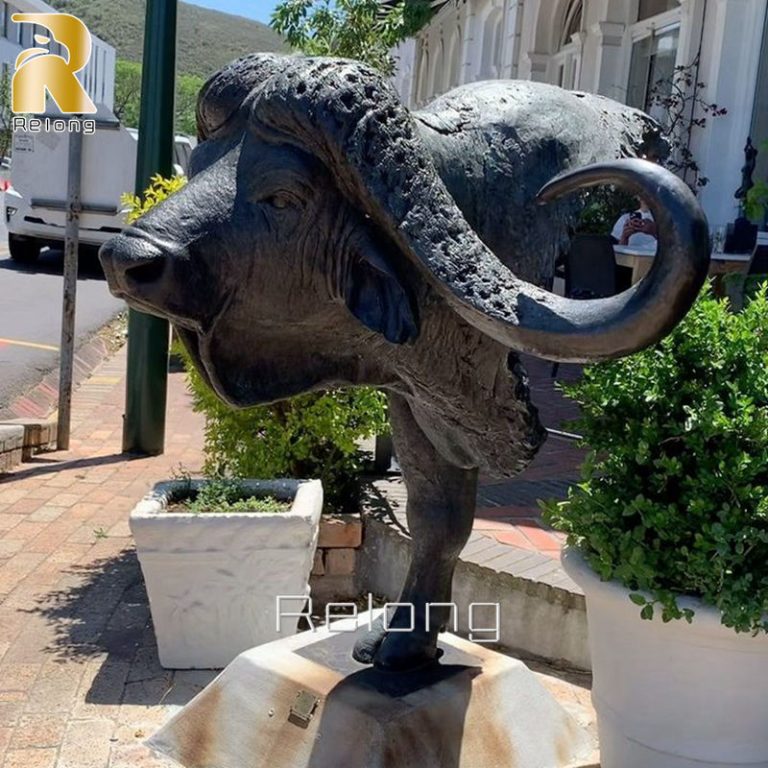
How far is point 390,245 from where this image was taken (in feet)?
5.32

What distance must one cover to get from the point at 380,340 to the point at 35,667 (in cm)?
219

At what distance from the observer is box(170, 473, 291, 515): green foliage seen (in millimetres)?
3555

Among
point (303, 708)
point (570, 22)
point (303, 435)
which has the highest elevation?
point (570, 22)

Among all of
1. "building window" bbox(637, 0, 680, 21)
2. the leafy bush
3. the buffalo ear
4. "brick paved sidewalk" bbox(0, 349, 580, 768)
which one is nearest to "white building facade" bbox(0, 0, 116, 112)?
"building window" bbox(637, 0, 680, 21)

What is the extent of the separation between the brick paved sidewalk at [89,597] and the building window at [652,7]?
470 cm

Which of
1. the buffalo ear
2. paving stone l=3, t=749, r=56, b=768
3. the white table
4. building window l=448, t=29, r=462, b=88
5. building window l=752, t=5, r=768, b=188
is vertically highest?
building window l=448, t=29, r=462, b=88

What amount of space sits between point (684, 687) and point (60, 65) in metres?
9.66

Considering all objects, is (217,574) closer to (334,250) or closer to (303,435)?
(303,435)

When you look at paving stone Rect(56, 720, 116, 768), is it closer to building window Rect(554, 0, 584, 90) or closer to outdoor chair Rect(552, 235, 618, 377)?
outdoor chair Rect(552, 235, 618, 377)

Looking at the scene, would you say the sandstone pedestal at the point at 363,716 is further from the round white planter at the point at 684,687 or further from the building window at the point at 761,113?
the building window at the point at 761,113

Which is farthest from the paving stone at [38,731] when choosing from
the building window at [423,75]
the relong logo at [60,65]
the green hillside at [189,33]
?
the green hillside at [189,33]

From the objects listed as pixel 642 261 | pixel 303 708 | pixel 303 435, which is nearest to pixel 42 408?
pixel 303 435

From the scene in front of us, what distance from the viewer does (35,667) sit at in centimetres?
337

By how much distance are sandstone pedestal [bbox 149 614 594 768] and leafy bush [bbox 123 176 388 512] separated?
5.07ft
